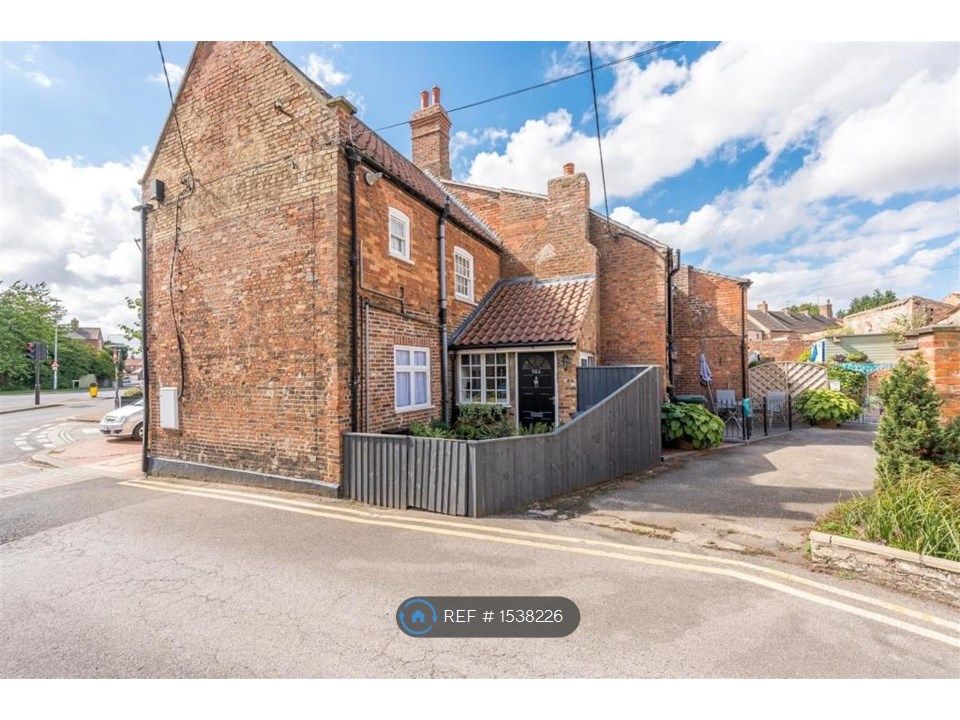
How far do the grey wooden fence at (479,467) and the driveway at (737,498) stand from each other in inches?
20.1

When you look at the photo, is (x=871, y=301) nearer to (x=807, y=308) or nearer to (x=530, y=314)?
(x=807, y=308)

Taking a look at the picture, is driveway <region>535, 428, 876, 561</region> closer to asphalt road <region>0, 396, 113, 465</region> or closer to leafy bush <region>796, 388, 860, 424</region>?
leafy bush <region>796, 388, 860, 424</region>

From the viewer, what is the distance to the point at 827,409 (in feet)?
47.3

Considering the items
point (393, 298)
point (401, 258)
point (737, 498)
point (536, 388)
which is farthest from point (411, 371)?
point (737, 498)

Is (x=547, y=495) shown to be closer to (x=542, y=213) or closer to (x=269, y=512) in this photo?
(x=269, y=512)

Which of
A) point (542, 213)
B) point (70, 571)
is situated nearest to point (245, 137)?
point (70, 571)

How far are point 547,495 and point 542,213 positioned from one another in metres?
9.80

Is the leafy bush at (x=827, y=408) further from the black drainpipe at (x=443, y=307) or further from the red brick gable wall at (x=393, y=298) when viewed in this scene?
the black drainpipe at (x=443, y=307)

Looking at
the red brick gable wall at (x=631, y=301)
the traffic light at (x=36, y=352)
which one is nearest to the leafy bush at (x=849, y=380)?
the red brick gable wall at (x=631, y=301)

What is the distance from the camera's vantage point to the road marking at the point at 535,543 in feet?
10.8

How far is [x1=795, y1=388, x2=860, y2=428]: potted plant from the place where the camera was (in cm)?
1435

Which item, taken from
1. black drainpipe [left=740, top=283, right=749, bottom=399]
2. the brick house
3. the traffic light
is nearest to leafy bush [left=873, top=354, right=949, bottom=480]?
the brick house

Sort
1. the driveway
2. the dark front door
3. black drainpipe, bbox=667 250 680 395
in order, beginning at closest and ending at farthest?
the driveway
the dark front door
black drainpipe, bbox=667 250 680 395

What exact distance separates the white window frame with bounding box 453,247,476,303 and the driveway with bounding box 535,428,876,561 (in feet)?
21.1
